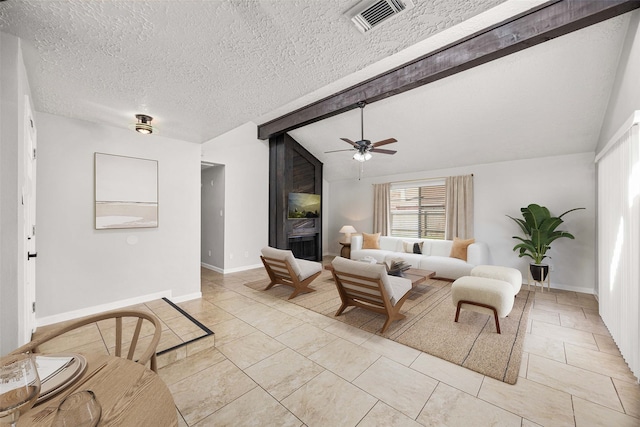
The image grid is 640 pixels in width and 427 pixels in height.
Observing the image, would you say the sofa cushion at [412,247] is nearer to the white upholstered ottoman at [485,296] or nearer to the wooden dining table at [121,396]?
the white upholstered ottoman at [485,296]

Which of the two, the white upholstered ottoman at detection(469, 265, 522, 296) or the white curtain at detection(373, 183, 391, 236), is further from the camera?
the white curtain at detection(373, 183, 391, 236)

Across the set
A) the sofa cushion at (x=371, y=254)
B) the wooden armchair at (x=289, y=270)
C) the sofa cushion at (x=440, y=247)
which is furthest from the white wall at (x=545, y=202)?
the wooden armchair at (x=289, y=270)

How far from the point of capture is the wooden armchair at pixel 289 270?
392cm

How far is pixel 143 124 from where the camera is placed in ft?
9.10

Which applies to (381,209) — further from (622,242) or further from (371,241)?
(622,242)

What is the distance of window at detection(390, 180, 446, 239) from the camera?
6188mm

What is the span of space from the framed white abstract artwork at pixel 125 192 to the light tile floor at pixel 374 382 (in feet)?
4.43

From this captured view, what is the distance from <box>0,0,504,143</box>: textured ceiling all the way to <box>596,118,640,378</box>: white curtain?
2.19 metres

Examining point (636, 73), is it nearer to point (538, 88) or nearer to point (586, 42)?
point (586, 42)

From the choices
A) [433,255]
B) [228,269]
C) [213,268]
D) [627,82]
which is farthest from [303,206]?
[627,82]

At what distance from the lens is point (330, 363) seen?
2.30m

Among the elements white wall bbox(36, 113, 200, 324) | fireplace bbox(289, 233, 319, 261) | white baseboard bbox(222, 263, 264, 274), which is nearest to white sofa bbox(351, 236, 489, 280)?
fireplace bbox(289, 233, 319, 261)

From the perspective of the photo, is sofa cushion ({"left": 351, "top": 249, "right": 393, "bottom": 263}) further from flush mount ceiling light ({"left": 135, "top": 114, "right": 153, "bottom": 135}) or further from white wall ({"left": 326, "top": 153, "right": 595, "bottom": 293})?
flush mount ceiling light ({"left": 135, "top": 114, "right": 153, "bottom": 135})

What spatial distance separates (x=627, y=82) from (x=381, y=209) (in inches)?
191
